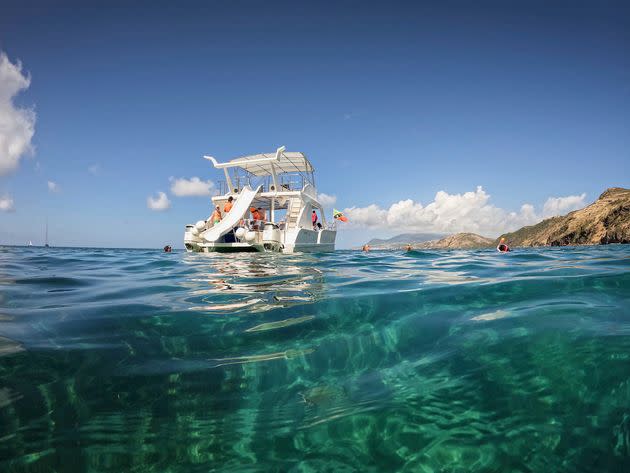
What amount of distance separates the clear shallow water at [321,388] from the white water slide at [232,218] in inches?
451

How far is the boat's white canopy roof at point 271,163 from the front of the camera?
57.9ft

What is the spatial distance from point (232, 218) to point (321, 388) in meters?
14.3

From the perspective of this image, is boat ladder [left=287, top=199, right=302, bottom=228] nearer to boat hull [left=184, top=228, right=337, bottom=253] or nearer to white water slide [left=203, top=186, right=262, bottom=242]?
boat hull [left=184, top=228, right=337, bottom=253]

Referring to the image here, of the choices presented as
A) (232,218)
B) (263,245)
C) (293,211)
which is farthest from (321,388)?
(293,211)

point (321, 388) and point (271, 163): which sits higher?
point (271, 163)

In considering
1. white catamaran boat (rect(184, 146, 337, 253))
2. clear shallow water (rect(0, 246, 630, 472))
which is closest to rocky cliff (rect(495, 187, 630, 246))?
white catamaran boat (rect(184, 146, 337, 253))

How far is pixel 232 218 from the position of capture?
15359mm

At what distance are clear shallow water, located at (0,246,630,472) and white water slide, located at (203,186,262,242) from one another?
11.5m

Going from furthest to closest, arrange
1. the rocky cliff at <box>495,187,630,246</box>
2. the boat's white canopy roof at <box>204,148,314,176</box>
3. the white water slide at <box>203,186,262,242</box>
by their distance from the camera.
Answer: the rocky cliff at <box>495,187,630,246</box> < the boat's white canopy roof at <box>204,148,314,176</box> < the white water slide at <box>203,186,262,242</box>

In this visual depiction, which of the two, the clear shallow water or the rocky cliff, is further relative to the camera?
the rocky cliff

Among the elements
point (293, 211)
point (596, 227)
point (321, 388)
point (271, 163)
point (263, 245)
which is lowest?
point (321, 388)

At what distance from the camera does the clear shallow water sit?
1357mm

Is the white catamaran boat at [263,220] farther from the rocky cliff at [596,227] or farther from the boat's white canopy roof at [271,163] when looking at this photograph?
the rocky cliff at [596,227]

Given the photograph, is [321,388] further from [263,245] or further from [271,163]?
[271,163]
